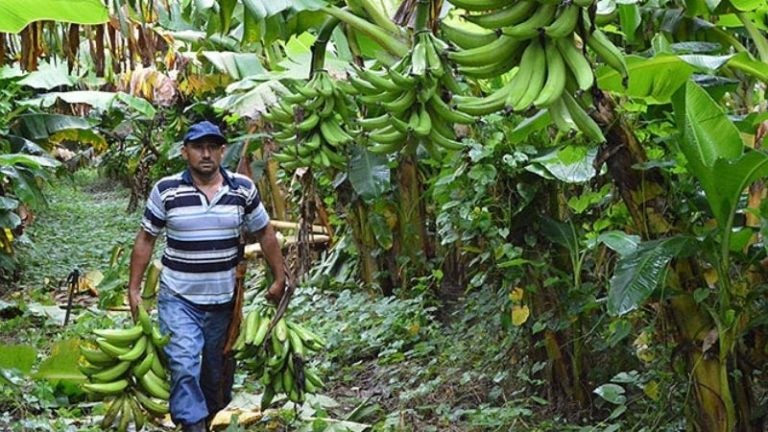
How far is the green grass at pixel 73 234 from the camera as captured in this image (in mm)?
8992

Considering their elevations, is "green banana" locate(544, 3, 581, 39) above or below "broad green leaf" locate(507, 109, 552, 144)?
above

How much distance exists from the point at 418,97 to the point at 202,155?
5.24ft

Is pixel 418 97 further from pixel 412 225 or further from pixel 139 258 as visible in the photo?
pixel 412 225

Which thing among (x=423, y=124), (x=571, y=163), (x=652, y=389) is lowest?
(x=652, y=389)

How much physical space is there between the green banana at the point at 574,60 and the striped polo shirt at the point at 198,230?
199 cm

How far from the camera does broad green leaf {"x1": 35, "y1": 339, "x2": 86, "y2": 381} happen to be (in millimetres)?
4148

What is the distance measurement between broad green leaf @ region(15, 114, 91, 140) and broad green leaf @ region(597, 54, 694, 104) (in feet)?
19.4

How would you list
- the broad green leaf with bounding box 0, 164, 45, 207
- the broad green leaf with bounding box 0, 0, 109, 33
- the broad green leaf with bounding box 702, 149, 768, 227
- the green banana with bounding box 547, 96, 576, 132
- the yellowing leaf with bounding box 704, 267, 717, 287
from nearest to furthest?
the green banana with bounding box 547, 96, 576, 132, the broad green leaf with bounding box 702, 149, 768, 227, the yellowing leaf with bounding box 704, 267, 717, 287, the broad green leaf with bounding box 0, 0, 109, 33, the broad green leaf with bounding box 0, 164, 45, 207

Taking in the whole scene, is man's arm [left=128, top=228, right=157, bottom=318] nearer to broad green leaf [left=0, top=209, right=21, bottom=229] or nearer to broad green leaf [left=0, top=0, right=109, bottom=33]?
broad green leaf [left=0, top=0, right=109, bottom=33]

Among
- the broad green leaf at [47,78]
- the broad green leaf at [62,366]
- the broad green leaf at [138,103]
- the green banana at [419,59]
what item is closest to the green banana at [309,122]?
the green banana at [419,59]

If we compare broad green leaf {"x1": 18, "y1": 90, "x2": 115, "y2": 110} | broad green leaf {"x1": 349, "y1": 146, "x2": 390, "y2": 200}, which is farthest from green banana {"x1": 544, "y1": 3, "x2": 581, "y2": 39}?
broad green leaf {"x1": 18, "y1": 90, "x2": 115, "y2": 110}

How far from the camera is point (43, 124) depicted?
7504 millimetres

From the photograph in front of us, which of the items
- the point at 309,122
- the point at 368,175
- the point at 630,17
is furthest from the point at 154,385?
the point at 630,17

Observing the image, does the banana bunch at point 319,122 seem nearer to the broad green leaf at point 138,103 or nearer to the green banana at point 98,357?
the green banana at point 98,357
